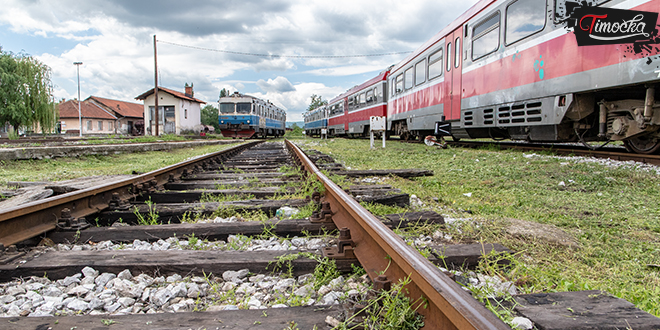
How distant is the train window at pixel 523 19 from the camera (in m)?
6.40

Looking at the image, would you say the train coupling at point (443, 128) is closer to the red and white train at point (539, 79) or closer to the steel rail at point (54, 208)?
the red and white train at point (539, 79)

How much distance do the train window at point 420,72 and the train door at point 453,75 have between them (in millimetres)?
1726

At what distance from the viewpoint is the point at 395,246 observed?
1562 mm

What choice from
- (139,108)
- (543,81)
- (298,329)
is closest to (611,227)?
(298,329)

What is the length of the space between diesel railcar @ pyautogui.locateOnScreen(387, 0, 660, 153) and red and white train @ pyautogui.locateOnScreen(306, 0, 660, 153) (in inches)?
0.5

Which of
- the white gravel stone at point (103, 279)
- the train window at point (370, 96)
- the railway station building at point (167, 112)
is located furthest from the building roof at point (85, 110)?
the white gravel stone at point (103, 279)

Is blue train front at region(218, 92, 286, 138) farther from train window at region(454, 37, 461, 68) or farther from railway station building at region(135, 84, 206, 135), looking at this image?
train window at region(454, 37, 461, 68)

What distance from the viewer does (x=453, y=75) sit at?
965 cm

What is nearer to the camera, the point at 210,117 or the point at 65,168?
the point at 65,168

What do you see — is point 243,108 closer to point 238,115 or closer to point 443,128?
point 238,115

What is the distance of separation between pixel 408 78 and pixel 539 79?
23.5 feet

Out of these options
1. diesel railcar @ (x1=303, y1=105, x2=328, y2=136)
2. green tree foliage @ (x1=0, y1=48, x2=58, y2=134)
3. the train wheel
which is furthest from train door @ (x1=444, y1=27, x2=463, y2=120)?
green tree foliage @ (x1=0, y1=48, x2=58, y2=134)

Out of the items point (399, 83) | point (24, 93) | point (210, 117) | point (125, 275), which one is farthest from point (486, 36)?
point (210, 117)

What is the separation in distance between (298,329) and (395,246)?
53cm
